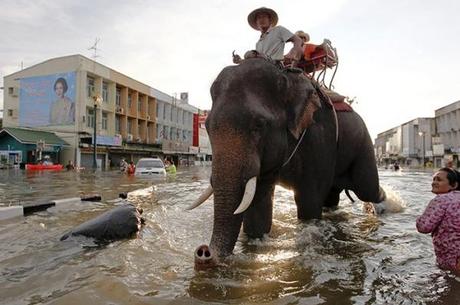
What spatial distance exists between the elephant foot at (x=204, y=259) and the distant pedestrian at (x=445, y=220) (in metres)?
1.96

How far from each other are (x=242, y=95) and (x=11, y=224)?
15.8ft

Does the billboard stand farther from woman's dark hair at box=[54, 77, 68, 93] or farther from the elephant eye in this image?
the elephant eye

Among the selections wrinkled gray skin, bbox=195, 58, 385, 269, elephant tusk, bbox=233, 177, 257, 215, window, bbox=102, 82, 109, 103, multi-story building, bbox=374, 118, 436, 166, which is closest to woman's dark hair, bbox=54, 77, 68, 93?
window, bbox=102, 82, 109, 103

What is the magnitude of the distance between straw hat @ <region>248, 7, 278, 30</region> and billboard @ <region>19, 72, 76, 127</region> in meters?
39.1

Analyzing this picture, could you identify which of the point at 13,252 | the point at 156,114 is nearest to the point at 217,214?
the point at 13,252

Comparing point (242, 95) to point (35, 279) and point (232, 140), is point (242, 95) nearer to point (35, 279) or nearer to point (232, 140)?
point (232, 140)

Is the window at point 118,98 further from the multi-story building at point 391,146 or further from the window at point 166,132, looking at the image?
the multi-story building at point 391,146

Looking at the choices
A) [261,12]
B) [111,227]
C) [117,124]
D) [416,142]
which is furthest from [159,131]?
[261,12]

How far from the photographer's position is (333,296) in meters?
3.31

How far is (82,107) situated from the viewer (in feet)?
137

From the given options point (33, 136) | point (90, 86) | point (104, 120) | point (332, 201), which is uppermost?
point (90, 86)

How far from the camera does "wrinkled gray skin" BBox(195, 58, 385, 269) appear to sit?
141 inches

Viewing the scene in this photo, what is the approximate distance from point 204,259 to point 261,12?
10.1ft

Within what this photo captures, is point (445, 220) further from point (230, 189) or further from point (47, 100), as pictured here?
point (47, 100)
